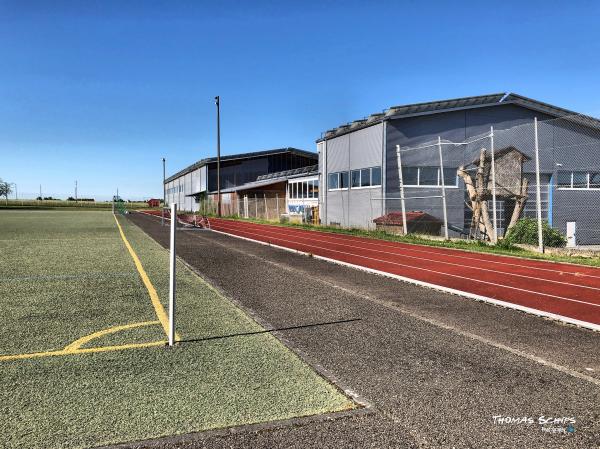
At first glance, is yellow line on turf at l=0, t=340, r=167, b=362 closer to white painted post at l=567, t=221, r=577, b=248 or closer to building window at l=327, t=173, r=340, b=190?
white painted post at l=567, t=221, r=577, b=248

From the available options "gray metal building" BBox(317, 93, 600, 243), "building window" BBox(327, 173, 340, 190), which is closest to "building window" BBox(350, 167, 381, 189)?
"gray metal building" BBox(317, 93, 600, 243)

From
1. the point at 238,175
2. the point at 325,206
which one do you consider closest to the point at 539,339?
the point at 325,206

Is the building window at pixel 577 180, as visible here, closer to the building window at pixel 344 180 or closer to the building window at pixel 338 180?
the building window at pixel 344 180

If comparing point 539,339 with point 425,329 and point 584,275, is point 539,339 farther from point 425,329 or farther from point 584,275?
point 584,275

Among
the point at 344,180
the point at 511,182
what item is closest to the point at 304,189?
the point at 344,180

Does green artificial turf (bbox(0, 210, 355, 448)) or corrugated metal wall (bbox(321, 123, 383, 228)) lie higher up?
corrugated metal wall (bbox(321, 123, 383, 228))

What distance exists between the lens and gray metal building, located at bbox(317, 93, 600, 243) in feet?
69.2

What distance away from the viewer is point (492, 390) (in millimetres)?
3750

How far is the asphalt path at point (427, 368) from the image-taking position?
9.80 feet

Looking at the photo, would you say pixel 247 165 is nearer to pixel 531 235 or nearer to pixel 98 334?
pixel 531 235

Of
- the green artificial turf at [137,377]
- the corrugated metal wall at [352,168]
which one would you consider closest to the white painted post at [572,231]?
the corrugated metal wall at [352,168]

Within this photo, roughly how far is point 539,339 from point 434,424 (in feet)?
9.36

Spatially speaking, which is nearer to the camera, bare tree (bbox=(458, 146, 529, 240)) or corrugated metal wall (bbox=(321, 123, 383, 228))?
bare tree (bbox=(458, 146, 529, 240))

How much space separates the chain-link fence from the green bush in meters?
0.43
